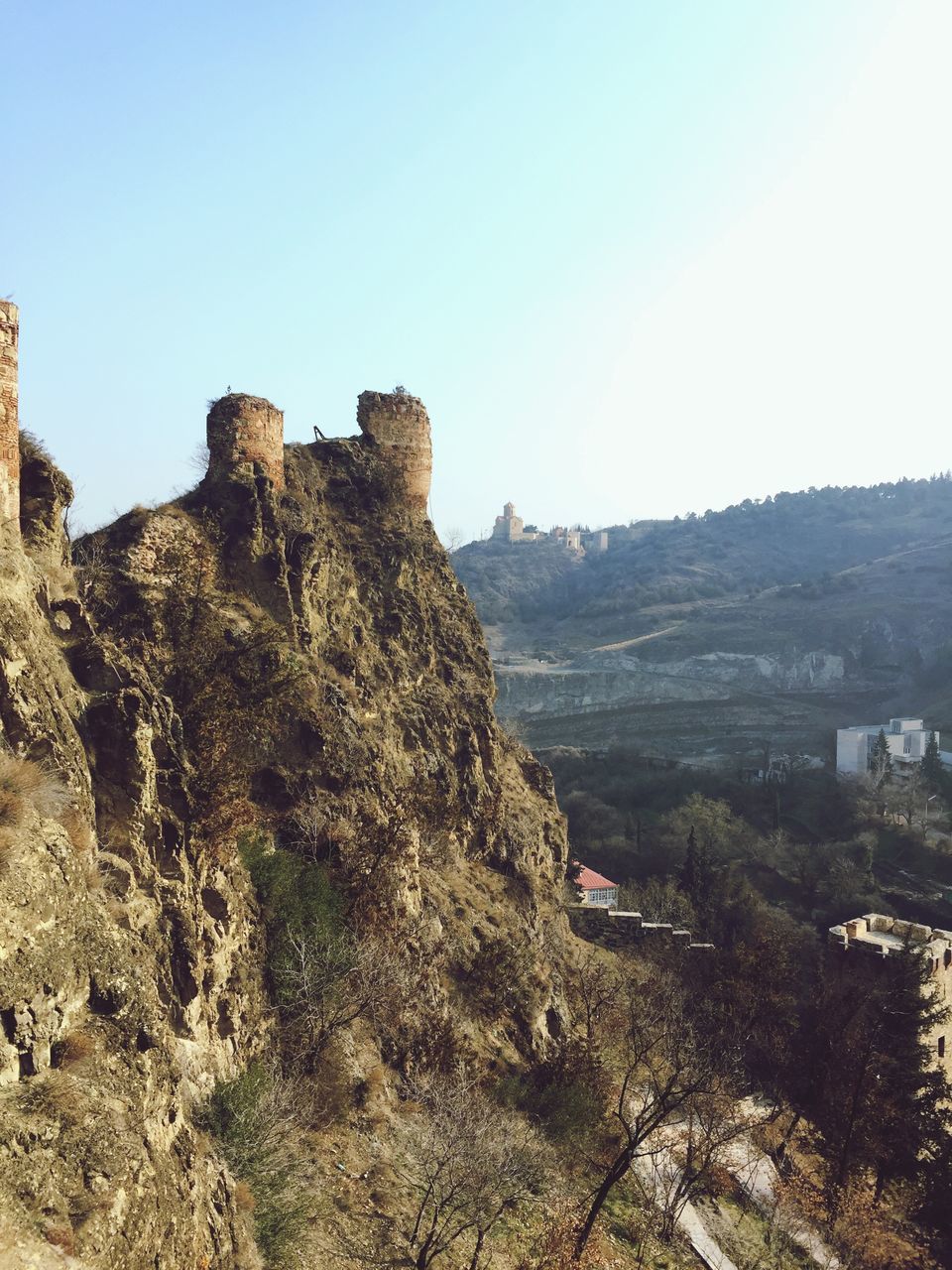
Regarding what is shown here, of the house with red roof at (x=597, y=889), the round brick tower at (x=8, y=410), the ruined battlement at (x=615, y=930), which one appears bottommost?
the house with red roof at (x=597, y=889)

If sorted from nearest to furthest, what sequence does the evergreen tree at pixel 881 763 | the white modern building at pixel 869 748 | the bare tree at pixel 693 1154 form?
the bare tree at pixel 693 1154, the evergreen tree at pixel 881 763, the white modern building at pixel 869 748

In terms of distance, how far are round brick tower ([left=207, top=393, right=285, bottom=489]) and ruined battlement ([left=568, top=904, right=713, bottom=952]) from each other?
1635cm

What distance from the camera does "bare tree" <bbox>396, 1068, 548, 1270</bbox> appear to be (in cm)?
973

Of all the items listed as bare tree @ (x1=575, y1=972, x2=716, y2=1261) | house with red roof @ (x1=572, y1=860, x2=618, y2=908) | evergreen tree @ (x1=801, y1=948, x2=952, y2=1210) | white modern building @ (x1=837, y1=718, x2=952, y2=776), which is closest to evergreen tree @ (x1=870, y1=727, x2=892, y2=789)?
white modern building @ (x1=837, y1=718, x2=952, y2=776)

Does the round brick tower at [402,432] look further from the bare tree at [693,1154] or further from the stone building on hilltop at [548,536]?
the stone building on hilltop at [548,536]

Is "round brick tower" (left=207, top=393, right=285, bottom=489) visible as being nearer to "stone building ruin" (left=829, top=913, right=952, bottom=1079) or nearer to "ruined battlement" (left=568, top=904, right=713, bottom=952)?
"ruined battlement" (left=568, top=904, right=713, bottom=952)

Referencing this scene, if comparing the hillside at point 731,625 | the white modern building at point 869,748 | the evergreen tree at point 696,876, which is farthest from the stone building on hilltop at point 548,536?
the evergreen tree at point 696,876

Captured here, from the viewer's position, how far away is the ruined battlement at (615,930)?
2567 centimetres

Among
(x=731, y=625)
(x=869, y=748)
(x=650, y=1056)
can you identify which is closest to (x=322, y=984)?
(x=650, y=1056)

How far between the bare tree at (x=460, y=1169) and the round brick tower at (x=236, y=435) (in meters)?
11.1

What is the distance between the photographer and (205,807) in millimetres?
11039

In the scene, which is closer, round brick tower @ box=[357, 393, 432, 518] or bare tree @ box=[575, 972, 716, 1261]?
bare tree @ box=[575, 972, 716, 1261]

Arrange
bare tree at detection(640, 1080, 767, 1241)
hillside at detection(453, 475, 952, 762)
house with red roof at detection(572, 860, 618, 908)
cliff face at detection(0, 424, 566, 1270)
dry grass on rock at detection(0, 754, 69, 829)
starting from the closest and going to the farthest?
cliff face at detection(0, 424, 566, 1270) < dry grass on rock at detection(0, 754, 69, 829) < bare tree at detection(640, 1080, 767, 1241) < house with red roof at detection(572, 860, 618, 908) < hillside at detection(453, 475, 952, 762)

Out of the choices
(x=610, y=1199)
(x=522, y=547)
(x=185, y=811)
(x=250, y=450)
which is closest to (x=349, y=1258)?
(x=185, y=811)
